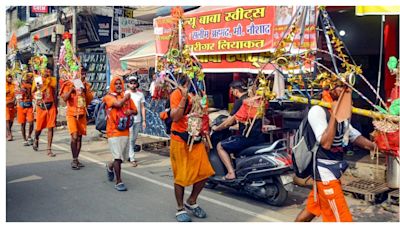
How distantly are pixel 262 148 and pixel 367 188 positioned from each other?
144 cm

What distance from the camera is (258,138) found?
568 cm

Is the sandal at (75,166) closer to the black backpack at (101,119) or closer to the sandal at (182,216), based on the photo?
the black backpack at (101,119)

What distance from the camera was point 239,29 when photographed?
739cm

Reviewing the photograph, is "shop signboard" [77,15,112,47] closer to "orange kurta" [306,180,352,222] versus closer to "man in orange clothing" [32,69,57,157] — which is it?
"man in orange clothing" [32,69,57,157]

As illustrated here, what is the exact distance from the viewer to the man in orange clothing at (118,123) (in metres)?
5.70

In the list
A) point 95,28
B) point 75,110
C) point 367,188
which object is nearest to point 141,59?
point 75,110

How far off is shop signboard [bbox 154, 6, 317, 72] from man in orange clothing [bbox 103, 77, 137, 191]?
1626 mm

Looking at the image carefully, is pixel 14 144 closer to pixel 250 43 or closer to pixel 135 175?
pixel 135 175

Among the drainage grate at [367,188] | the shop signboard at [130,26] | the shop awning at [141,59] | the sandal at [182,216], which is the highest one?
the shop signboard at [130,26]

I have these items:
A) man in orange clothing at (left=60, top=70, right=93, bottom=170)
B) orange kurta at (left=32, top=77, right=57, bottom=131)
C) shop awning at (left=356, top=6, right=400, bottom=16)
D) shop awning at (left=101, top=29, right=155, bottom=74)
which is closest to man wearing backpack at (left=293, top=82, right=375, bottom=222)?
shop awning at (left=356, top=6, right=400, bottom=16)

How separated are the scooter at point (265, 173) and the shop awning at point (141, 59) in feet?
14.0

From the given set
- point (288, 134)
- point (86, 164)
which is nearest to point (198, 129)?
point (288, 134)

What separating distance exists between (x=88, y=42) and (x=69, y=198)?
12.9 metres

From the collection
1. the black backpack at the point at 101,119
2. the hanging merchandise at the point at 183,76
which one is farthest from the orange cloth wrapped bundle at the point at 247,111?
the black backpack at the point at 101,119
